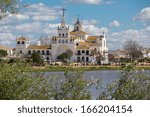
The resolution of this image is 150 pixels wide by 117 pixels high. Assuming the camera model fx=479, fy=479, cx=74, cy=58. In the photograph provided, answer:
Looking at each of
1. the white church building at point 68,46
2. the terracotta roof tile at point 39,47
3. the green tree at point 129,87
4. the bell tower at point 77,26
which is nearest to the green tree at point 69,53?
the white church building at point 68,46

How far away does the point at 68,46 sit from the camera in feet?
360

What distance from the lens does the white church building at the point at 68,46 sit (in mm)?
106625

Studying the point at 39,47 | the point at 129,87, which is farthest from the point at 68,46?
the point at 129,87

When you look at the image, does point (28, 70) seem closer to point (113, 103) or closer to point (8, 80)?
point (8, 80)

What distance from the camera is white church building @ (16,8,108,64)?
106625 millimetres

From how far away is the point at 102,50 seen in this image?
114000mm

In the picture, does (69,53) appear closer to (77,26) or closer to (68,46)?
(68,46)

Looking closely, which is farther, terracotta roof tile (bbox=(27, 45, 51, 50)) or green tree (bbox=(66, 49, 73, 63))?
terracotta roof tile (bbox=(27, 45, 51, 50))

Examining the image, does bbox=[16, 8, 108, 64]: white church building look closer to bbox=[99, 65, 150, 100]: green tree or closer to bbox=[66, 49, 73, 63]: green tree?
bbox=[66, 49, 73, 63]: green tree

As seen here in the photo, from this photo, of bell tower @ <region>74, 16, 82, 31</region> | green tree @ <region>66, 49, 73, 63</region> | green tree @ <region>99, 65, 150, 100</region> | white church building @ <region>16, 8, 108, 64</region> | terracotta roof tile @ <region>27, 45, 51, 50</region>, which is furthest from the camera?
bell tower @ <region>74, 16, 82, 31</region>

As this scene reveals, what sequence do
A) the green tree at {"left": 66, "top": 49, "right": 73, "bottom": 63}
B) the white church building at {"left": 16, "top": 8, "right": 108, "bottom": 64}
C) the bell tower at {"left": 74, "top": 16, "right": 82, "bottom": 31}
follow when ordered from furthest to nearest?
the bell tower at {"left": 74, "top": 16, "right": 82, "bottom": 31}
the white church building at {"left": 16, "top": 8, "right": 108, "bottom": 64}
the green tree at {"left": 66, "top": 49, "right": 73, "bottom": 63}

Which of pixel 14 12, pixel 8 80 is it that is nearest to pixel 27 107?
pixel 8 80

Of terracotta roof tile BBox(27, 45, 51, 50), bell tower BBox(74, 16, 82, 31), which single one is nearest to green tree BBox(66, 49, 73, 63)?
terracotta roof tile BBox(27, 45, 51, 50)

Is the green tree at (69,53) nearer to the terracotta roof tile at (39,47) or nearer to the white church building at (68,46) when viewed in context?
the white church building at (68,46)
